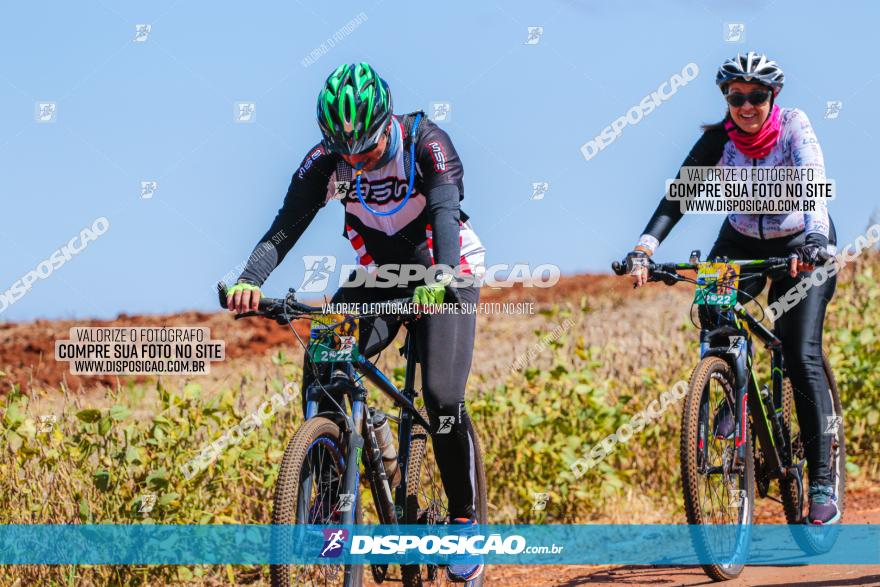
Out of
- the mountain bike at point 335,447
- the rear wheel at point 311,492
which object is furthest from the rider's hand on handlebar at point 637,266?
the rear wheel at point 311,492

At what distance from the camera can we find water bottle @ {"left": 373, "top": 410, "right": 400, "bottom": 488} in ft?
18.5

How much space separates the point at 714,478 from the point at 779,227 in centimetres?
162

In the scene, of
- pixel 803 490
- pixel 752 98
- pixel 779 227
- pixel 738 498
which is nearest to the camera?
pixel 738 498

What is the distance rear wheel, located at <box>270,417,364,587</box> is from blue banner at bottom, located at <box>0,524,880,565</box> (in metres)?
0.05

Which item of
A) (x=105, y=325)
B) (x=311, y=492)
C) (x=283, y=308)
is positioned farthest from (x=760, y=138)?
(x=105, y=325)

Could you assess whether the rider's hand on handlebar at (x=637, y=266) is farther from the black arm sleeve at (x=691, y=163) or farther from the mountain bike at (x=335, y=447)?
the mountain bike at (x=335, y=447)

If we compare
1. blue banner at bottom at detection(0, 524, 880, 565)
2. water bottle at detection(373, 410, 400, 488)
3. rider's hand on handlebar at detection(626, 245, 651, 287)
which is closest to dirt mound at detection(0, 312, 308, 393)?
blue banner at bottom at detection(0, 524, 880, 565)

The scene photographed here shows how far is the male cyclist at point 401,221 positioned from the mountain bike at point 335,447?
0.21m

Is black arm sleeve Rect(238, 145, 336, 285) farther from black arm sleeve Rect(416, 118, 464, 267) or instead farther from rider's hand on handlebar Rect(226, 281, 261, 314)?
black arm sleeve Rect(416, 118, 464, 267)

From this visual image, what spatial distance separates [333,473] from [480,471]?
1360 mm

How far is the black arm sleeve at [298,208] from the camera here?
556 cm

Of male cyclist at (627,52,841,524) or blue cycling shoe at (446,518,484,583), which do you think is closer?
blue cycling shoe at (446,518,484,583)

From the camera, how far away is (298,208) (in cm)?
571

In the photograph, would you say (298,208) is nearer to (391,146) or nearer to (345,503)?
(391,146)
